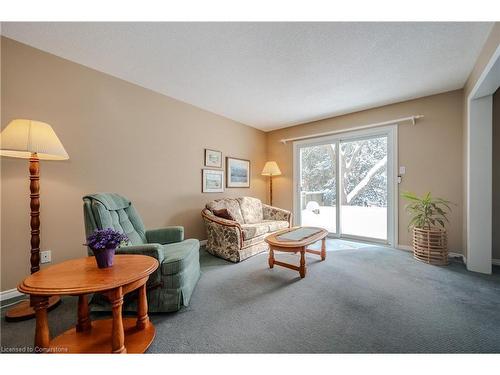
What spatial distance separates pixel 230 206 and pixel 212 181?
582 mm

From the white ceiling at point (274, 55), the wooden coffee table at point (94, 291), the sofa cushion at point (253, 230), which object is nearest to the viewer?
the wooden coffee table at point (94, 291)

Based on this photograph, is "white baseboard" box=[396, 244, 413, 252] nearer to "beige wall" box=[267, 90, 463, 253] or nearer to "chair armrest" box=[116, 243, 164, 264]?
"beige wall" box=[267, 90, 463, 253]

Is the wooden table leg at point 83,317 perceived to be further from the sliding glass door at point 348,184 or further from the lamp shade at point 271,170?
the sliding glass door at point 348,184

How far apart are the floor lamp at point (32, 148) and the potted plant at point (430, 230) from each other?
161 inches

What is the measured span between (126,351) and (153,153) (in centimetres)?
233

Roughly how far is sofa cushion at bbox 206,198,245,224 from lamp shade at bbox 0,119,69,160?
1.97 m

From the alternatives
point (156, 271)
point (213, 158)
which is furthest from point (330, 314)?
point (213, 158)

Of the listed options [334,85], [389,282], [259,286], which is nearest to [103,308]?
[259,286]

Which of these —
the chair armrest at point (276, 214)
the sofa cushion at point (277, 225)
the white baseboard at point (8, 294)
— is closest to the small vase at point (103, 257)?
the white baseboard at point (8, 294)

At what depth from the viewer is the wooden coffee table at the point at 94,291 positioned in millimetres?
1018

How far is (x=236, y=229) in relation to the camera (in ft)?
9.06

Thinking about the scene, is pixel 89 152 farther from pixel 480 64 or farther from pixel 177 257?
pixel 480 64

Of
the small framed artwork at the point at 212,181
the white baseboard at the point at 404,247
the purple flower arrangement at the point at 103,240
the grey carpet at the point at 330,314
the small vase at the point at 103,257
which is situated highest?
the small framed artwork at the point at 212,181

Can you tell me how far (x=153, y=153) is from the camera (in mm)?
2887
